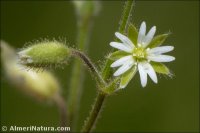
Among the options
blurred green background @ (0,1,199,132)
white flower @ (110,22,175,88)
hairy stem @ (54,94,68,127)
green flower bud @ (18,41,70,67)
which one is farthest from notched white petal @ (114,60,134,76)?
blurred green background @ (0,1,199,132)

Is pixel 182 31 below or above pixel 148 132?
above

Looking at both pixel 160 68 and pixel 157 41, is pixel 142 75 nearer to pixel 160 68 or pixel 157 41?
pixel 160 68

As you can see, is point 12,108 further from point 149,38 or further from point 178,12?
point 149,38

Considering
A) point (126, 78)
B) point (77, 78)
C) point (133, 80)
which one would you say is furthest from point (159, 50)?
point (133, 80)

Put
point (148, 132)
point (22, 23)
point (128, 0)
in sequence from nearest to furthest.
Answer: point (128, 0) < point (148, 132) < point (22, 23)

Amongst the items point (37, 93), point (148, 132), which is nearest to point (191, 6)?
point (148, 132)

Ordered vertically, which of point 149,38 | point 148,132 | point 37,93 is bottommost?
point 148,132
